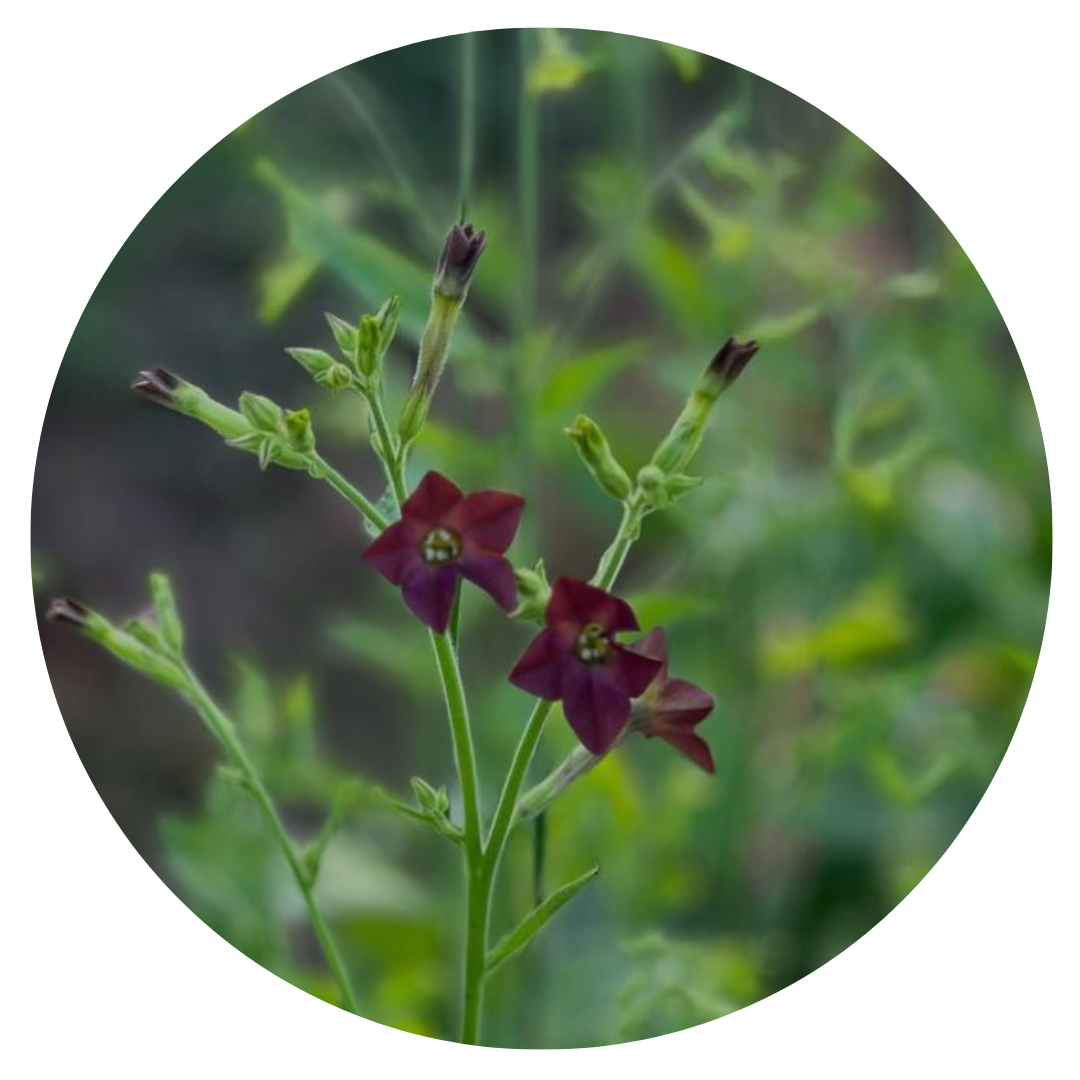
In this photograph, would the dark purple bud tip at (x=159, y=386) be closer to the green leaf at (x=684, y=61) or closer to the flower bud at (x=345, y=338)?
the flower bud at (x=345, y=338)

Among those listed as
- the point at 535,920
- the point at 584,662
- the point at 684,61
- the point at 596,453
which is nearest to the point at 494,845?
the point at 535,920

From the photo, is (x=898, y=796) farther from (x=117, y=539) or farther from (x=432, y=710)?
(x=117, y=539)

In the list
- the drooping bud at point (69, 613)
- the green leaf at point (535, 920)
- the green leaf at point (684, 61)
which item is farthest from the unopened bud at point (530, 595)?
the green leaf at point (684, 61)

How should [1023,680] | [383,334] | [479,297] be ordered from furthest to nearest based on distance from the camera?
[1023,680] < [479,297] < [383,334]

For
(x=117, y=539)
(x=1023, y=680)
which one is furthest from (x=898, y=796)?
(x=117, y=539)

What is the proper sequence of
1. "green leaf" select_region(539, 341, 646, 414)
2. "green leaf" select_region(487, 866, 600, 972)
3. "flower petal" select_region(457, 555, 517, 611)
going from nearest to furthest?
"flower petal" select_region(457, 555, 517, 611) → "green leaf" select_region(487, 866, 600, 972) → "green leaf" select_region(539, 341, 646, 414)

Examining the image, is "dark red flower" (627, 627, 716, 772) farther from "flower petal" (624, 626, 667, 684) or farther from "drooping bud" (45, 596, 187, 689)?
"drooping bud" (45, 596, 187, 689)

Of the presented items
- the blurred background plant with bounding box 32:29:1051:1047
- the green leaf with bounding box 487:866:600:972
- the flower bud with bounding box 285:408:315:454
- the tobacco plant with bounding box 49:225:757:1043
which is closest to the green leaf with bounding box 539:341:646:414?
the blurred background plant with bounding box 32:29:1051:1047
